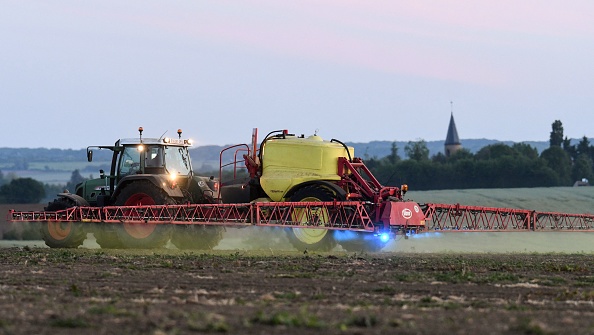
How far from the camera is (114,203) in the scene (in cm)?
3184

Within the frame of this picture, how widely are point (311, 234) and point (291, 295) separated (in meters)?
14.2

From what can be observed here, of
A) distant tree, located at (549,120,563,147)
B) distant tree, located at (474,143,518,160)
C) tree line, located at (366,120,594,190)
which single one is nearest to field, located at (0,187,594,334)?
tree line, located at (366,120,594,190)

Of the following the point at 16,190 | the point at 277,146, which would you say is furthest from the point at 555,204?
the point at 277,146

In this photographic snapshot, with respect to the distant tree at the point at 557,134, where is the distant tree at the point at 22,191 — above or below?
below

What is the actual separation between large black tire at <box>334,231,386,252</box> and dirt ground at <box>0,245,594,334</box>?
389 cm

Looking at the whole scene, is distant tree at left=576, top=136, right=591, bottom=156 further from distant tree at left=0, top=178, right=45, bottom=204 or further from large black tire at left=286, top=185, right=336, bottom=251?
large black tire at left=286, top=185, right=336, bottom=251

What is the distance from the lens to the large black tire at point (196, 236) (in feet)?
104

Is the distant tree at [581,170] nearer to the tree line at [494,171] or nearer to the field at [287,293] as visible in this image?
the tree line at [494,171]

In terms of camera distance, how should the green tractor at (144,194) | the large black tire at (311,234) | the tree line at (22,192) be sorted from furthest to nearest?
the tree line at (22,192) < the green tractor at (144,194) < the large black tire at (311,234)

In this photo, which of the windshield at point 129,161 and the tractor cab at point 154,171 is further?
the windshield at point 129,161

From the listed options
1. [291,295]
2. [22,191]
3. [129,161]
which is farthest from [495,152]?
[291,295]

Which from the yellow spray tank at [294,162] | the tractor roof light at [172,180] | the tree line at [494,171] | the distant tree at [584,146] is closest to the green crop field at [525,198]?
the tree line at [494,171]

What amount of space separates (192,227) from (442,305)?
54.2 feet

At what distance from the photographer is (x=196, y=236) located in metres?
32.3
